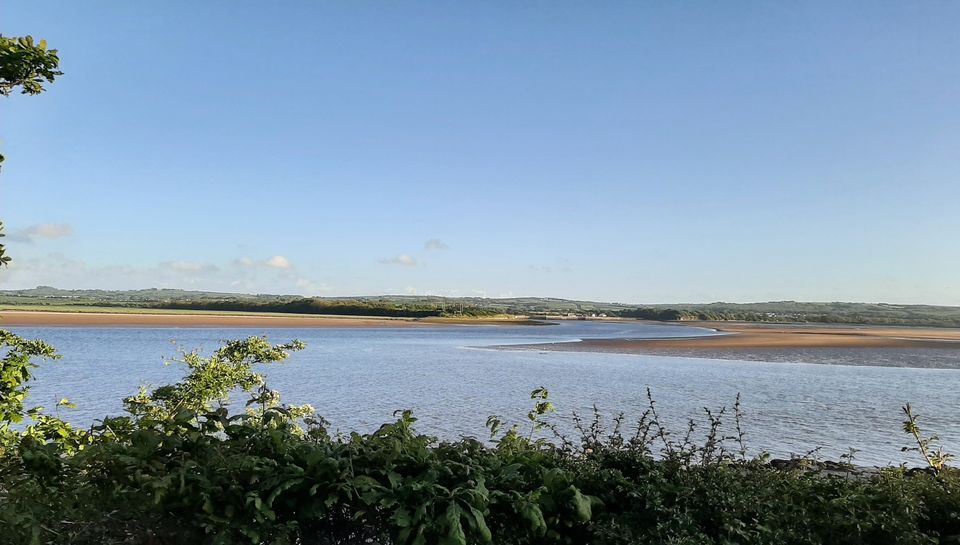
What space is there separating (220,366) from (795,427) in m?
13.9

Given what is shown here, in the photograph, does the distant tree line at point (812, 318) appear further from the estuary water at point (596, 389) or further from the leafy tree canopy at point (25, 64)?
the leafy tree canopy at point (25, 64)

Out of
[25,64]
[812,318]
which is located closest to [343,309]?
[812,318]

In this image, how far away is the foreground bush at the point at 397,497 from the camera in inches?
134

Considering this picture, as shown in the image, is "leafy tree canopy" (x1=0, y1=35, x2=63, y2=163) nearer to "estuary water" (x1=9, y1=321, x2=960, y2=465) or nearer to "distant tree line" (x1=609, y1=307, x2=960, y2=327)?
"estuary water" (x1=9, y1=321, x2=960, y2=465)

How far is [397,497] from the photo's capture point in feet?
11.4

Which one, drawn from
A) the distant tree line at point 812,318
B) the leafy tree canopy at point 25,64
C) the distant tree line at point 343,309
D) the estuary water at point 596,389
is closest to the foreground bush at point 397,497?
the leafy tree canopy at point 25,64

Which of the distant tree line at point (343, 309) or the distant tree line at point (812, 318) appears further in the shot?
the distant tree line at point (343, 309)

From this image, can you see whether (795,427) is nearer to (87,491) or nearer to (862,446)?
(862,446)

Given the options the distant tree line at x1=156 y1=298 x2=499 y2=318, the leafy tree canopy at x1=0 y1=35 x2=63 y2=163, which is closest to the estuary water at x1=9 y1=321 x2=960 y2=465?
the leafy tree canopy at x1=0 y1=35 x2=63 y2=163

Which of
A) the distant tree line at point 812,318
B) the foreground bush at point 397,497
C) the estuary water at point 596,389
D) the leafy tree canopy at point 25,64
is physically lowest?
the estuary water at point 596,389

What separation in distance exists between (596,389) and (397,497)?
A: 2209 centimetres

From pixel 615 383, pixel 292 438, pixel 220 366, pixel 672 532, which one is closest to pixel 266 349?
pixel 220 366

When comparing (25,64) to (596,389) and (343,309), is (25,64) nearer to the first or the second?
(596,389)

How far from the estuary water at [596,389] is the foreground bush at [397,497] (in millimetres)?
6550
